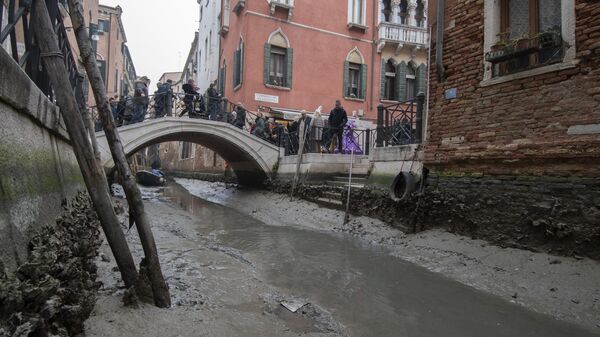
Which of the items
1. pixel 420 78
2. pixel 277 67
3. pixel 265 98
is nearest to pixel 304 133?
pixel 265 98

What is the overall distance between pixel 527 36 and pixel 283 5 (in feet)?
41.3

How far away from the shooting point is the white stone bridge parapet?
40.0 ft

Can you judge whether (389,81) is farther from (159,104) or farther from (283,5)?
(159,104)

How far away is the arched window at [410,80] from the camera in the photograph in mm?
19125

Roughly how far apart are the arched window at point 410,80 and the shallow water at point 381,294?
13.5 meters

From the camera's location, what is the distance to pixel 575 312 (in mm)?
3943

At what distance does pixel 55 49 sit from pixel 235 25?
16268 millimetres

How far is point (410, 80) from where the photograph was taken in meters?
19.3

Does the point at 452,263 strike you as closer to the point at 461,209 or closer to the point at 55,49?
the point at 461,209

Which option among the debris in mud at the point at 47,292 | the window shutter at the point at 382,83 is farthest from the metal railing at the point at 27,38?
the window shutter at the point at 382,83

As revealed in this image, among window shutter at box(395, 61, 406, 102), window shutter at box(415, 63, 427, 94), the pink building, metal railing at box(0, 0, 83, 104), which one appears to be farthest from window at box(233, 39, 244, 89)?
metal railing at box(0, 0, 83, 104)

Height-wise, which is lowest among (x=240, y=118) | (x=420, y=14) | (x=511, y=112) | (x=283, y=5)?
(x=511, y=112)

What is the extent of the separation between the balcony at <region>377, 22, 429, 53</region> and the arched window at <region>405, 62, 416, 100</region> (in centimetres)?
97

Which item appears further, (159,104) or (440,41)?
(159,104)
